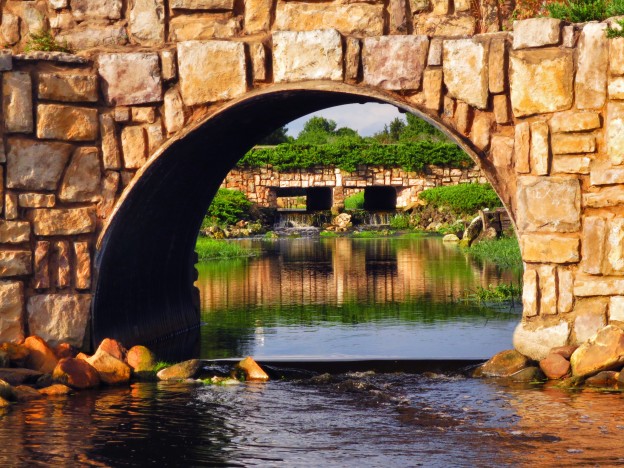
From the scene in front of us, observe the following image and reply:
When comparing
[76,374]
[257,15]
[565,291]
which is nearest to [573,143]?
[565,291]

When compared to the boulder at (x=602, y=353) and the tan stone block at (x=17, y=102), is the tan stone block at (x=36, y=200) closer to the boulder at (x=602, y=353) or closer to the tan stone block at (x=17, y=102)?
the tan stone block at (x=17, y=102)

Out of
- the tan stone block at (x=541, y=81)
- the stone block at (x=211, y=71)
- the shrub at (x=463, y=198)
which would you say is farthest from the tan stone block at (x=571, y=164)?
the shrub at (x=463, y=198)

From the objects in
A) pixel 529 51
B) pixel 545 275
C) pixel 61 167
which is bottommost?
pixel 545 275

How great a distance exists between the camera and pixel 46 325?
33.1 ft

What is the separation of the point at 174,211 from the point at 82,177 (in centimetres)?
193

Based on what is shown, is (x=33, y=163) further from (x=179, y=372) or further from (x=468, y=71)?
(x=468, y=71)

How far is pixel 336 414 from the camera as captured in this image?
806cm

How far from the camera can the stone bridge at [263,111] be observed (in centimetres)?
905

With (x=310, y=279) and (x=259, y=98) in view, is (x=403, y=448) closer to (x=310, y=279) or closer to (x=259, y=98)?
(x=259, y=98)

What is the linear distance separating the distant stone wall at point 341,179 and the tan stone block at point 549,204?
29456mm

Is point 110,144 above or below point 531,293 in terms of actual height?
above

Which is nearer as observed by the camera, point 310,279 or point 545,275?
point 545,275

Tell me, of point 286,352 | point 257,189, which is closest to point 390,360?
point 286,352

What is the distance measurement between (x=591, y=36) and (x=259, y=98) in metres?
2.94
